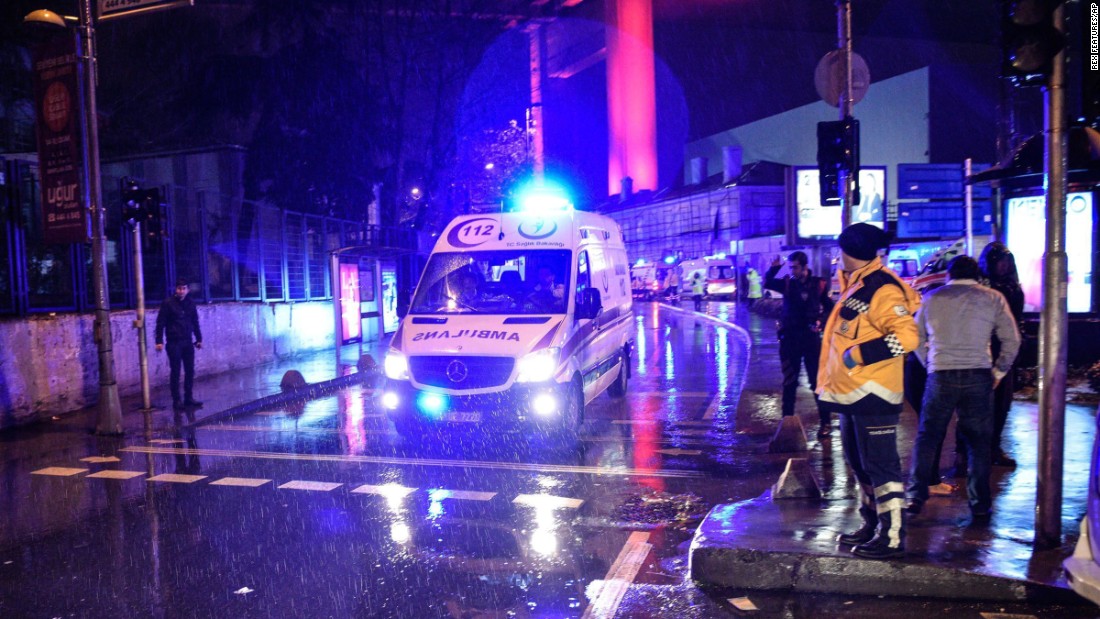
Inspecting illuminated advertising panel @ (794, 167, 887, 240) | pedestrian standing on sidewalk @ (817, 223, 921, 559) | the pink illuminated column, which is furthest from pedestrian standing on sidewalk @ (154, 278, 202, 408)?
the pink illuminated column

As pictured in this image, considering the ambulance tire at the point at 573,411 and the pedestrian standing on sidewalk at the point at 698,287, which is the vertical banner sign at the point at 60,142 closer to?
the ambulance tire at the point at 573,411

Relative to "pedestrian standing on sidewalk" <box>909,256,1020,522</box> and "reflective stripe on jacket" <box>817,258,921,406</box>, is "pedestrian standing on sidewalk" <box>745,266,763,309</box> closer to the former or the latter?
"pedestrian standing on sidewalk" <box>909,256,1020,522</box>

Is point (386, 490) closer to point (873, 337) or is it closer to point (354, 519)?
point (354, 519)

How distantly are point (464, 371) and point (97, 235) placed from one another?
616 centimetres

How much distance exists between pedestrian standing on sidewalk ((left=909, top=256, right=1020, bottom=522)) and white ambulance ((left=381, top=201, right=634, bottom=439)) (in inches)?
146

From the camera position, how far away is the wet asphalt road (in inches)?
189

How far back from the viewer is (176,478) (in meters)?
8.27

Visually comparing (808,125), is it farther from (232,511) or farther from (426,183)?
(232,511)

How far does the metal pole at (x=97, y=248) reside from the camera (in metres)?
10.9

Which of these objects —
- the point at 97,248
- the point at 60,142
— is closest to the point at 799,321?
the point at 97,248

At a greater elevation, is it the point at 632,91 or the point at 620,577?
the point at 632,91

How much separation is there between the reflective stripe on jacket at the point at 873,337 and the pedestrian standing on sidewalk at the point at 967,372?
94 centimetres

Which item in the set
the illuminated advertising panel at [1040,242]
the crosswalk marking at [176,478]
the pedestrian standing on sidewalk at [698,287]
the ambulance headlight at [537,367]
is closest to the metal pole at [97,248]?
the crosswalk marking at [176,478]

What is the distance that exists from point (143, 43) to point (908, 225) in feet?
87.3
